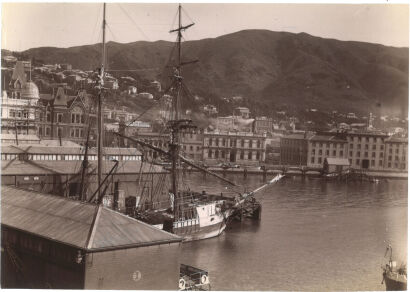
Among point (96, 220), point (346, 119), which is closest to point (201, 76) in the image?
point (346, 119)

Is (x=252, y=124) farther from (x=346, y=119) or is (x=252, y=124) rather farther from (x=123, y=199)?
(x=123, y=199)

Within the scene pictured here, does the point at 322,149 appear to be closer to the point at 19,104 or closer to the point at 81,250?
the point at 19,104

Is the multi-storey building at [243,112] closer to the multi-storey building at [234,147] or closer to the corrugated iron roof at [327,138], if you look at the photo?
the multi-storey building at [234,147]

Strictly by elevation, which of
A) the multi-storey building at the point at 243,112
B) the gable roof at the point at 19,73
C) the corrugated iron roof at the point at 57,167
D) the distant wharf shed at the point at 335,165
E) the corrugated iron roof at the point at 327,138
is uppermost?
the gable roof at the point at 19,73

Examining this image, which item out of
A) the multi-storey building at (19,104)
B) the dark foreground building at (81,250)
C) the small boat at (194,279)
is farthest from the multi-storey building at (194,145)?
the dark foreground building at (81,250)

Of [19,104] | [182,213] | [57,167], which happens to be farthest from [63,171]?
[19,104]

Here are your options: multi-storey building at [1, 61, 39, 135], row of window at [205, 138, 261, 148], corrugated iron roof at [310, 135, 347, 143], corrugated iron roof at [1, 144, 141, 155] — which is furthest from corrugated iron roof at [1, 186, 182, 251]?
row of window at [205, 138, 261, 148]

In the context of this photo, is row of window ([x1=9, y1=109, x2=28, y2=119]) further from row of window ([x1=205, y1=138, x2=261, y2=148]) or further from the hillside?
row of window ([x1=205, y1=138, x2=261, y2=148])
